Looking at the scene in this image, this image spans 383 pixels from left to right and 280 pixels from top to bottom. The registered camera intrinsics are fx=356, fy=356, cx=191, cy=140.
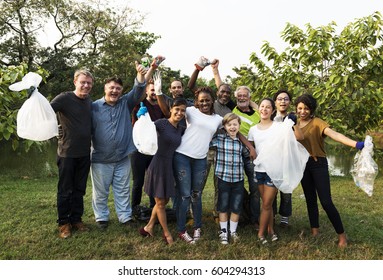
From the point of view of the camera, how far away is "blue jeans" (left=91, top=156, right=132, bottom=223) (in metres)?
4.14

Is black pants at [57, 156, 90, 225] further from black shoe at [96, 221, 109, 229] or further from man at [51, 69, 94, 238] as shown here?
black shoe at [96, 221, 109, 229]

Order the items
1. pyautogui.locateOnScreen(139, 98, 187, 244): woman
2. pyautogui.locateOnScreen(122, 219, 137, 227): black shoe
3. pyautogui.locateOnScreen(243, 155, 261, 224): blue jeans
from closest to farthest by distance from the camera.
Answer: pyautogui.locateOnScreen(139, 98, 187, 244): woman
pyautogui.locateOnScreen(243, 155, 261, 224): blue jeans
pyautogui.locateOnScreen(122, 219, 137, 227): black shoe

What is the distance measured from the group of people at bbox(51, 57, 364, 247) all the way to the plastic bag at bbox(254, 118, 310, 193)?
0.06 ft

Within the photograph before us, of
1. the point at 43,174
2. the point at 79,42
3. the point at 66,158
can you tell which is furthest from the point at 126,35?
the point at 66,158

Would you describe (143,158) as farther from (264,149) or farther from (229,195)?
(264,149)

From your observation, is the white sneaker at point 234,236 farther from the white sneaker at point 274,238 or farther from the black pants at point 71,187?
the black pants at point 71,187

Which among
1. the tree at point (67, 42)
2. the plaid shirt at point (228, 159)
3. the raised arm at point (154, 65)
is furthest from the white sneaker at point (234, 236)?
the tree at point (67, 42)

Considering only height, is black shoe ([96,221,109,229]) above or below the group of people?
below

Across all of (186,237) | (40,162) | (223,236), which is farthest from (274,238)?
(40,162)

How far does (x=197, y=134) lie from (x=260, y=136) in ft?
2.24

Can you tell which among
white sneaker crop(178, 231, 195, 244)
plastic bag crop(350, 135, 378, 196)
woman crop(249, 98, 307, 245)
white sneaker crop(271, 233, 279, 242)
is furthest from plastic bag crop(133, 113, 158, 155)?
plastic bag crop(350, 135, 378, 196)

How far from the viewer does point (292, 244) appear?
3785 mm

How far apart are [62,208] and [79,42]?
16317mm

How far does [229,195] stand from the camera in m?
3.82
